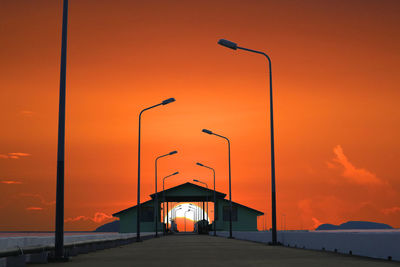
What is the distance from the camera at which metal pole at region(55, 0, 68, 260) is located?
1688cm

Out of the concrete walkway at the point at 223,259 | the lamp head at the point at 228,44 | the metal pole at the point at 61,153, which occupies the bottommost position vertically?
the concrete walkway at the point at 223,259

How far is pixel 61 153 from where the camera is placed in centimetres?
1756

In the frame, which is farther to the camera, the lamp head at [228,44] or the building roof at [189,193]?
the building roof at [189,193]

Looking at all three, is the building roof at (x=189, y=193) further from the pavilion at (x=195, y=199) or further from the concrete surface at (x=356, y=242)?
the concrete surface at (x=356, y=242)

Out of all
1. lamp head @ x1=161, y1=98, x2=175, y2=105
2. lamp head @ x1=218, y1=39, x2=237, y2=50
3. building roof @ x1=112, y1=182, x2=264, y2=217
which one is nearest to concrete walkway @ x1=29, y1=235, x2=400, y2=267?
lamp head @ x1=218, y1=39, x2=237, y2=50

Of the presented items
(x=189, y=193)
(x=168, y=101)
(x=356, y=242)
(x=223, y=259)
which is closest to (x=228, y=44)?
(x=168, y=101)

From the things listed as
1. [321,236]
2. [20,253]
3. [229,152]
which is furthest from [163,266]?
[229,152]

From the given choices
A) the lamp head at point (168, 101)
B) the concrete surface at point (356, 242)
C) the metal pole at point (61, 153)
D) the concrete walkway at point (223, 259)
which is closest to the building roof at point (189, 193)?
the lamp head at point (168, 101)

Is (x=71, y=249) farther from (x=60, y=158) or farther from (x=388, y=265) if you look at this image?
(x=388, y=265)

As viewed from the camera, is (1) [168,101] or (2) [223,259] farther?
(1) [168,101]

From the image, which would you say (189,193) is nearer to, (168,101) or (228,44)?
(168,101)

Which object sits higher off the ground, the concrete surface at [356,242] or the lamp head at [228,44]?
the lamp head at [228,44]

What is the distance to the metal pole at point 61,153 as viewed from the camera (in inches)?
664

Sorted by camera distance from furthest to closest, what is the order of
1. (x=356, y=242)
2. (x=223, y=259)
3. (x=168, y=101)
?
(x=168, y=101), (x=356, y=242), (x=223, y=259)
